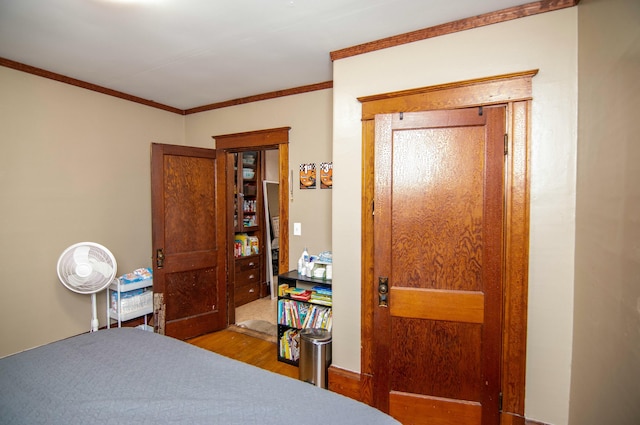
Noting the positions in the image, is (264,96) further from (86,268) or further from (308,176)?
(86,268)

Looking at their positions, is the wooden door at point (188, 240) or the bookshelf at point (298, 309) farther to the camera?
the wooden door at point (188, 240)

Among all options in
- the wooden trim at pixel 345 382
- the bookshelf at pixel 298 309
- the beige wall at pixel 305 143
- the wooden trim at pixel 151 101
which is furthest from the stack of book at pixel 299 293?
the wooden trim at pixel 151 101

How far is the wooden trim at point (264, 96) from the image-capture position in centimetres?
308

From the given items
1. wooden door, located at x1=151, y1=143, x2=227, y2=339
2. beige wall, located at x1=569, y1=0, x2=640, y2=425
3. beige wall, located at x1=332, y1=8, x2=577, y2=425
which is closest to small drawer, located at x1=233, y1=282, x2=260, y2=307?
wooden door, located at x1=151, y1=143, x2=227, y2=339

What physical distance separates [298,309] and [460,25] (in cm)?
250

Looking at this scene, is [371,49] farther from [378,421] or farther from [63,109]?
[63,109]

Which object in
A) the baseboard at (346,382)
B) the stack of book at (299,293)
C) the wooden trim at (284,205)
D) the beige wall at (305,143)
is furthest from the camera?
the wooden trim at (284,205)

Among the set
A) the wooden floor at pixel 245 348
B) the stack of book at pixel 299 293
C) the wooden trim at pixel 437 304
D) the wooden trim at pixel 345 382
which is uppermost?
the wooden trim at pixel 437 304

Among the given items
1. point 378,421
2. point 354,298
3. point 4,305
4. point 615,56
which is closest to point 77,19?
point 4,305

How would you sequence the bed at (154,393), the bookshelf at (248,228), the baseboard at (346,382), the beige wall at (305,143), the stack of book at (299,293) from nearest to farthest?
the bed at (154,393)
the baseboard at (346,382)
the stack of book at (299,293)
the beige wall at (305,143)
the bookshelf at (248,228)

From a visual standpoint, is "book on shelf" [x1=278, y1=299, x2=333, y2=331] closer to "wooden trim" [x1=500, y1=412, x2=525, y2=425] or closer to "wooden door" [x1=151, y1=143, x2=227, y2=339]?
"wooden door" [x1=151, y1=143, x2=227, y2=339]

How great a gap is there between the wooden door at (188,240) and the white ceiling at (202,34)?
0.84 meters

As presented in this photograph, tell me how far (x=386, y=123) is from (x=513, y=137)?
762mm

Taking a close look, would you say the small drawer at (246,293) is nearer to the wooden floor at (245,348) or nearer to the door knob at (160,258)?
the wooden floor at (245,348)
